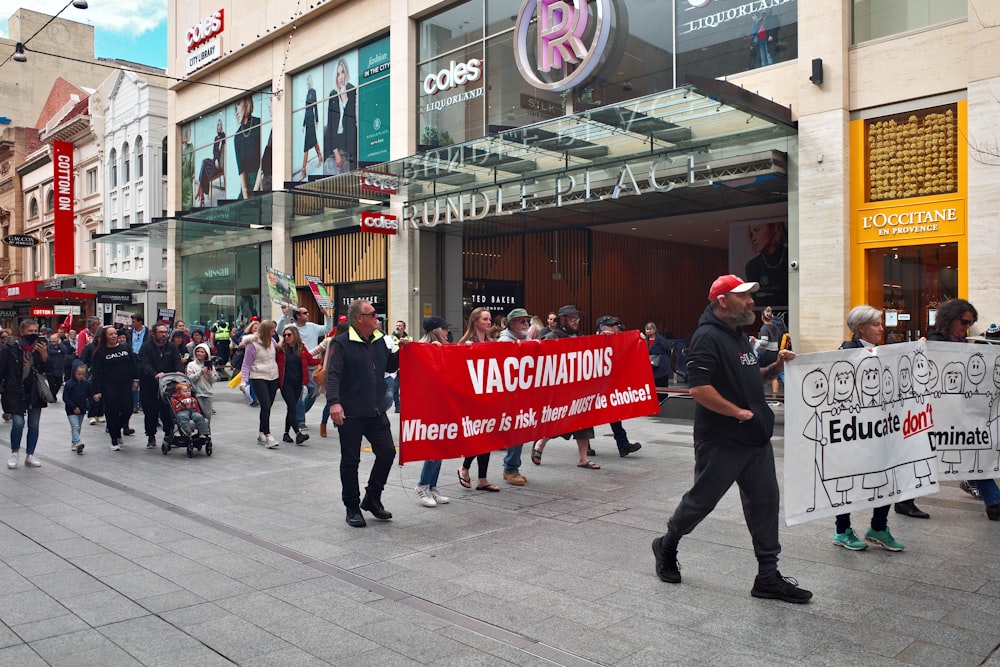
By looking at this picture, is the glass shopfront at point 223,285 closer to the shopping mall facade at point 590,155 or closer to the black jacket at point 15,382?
the shopping mall facade at point 590,155

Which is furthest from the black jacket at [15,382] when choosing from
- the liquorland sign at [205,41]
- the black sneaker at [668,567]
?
the liquorland sign at [205,41]

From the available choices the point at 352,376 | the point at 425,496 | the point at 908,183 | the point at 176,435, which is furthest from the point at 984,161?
the point at 176,435

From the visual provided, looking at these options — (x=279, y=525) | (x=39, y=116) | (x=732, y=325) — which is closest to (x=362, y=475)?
(x=279, y=525)

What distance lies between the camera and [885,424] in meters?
5.43

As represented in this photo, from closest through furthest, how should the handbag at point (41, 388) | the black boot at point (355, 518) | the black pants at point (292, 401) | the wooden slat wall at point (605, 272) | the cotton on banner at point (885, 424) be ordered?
the cotton on banner at point (885, 424) → the black boot at point (355, 518) → the handbag at point (41, 388) → the black pants at point (292, 401) → the wooden slat wall at point (605, 272)

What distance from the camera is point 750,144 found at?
52.8 feet

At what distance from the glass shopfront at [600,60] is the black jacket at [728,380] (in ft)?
41.8

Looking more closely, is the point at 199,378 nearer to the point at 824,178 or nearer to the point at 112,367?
the point at 112,367

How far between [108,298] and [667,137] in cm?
2734

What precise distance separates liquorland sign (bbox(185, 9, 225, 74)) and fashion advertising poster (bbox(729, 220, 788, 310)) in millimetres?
20667

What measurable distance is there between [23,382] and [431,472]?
568cm

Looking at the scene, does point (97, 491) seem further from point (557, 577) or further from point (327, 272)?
point (327, 272)

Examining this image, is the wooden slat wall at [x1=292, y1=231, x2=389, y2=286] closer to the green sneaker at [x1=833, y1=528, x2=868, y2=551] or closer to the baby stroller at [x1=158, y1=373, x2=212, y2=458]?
the baby stroller at [x1=158, y1=373, x2=212, y2=458]

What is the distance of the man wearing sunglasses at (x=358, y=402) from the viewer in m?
6.62
